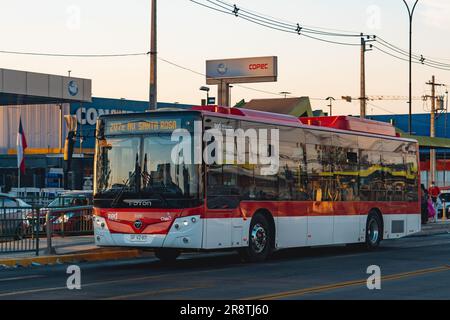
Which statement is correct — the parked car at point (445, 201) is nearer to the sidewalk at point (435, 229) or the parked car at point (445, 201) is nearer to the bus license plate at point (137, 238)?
the sidewalk at point (435, 229)

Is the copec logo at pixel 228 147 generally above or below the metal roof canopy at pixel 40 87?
below

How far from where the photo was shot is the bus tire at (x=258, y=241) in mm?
20705

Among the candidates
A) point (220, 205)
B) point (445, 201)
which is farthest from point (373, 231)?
point (445, 201)

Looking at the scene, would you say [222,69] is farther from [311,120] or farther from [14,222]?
[14,222]

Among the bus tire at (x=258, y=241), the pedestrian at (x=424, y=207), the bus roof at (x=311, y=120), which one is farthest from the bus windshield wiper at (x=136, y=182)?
the pedestrian at (x=424, y=207)

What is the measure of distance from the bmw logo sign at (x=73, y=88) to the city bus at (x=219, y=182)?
99.8 feet

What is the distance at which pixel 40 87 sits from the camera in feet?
167

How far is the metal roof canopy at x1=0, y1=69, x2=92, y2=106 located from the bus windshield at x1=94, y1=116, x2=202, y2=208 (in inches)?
1187

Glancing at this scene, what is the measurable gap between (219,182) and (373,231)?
27.2 ft

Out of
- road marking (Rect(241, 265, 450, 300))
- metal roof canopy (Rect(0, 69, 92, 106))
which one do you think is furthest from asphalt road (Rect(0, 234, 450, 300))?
metal roof canopy (Rect(0, 69, 92, 106))

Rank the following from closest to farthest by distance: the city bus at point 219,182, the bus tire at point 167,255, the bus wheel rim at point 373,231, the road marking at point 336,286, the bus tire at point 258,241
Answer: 1. the road marking at point 336,286
2. the city bus at point 219,182
3. the bus tire at point 258,241
4. the bus tire at point 167,255
5. the bus wheel rim at point 373,231

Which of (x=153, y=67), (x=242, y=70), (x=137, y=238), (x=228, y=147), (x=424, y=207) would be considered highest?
(x=242, y=70)

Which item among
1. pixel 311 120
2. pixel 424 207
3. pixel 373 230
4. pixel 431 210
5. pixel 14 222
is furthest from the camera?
pixel 431 210

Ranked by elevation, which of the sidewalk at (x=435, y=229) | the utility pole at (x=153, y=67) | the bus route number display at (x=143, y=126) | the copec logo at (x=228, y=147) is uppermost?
the utility pole at (x=153, y=67)
